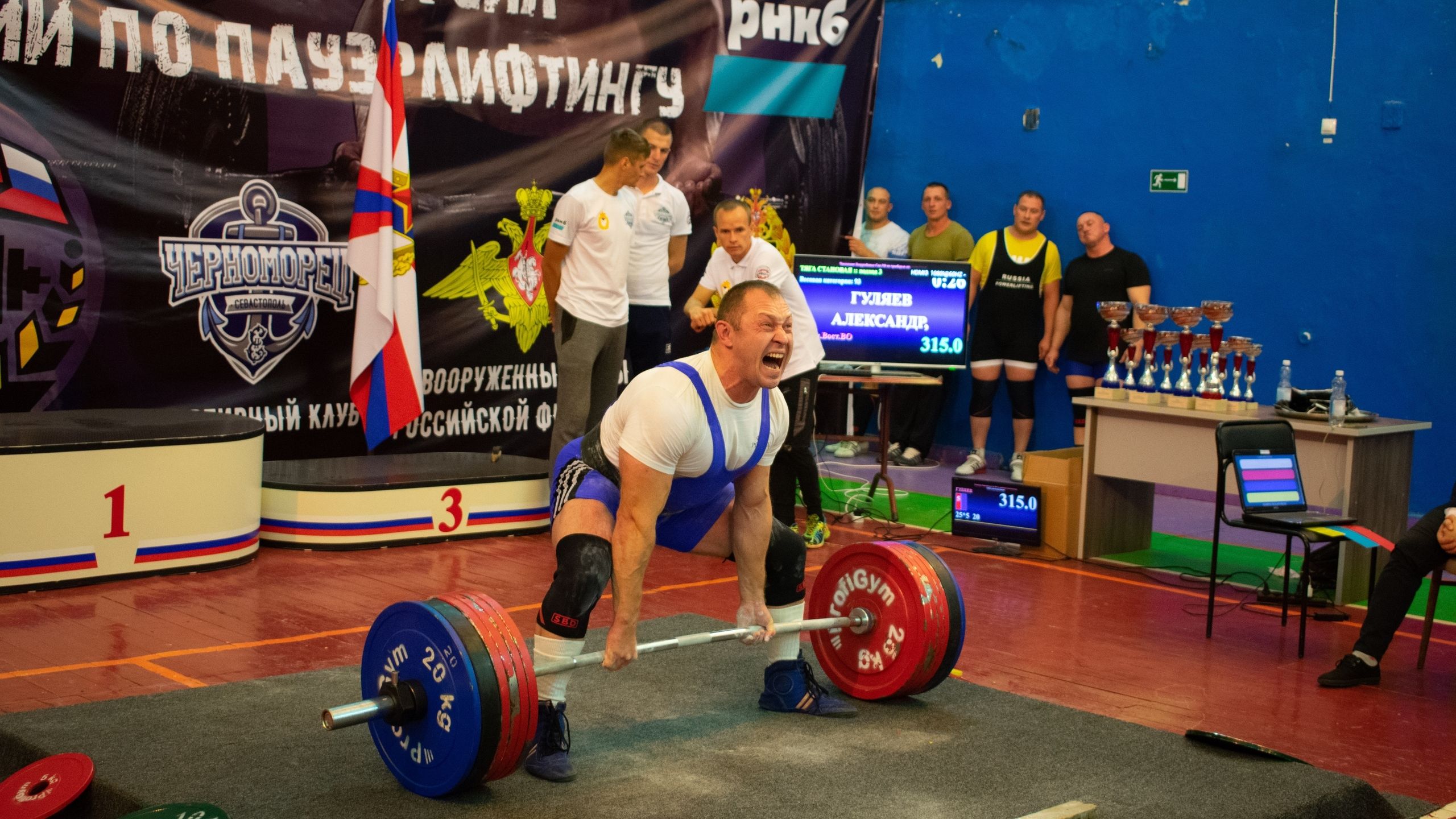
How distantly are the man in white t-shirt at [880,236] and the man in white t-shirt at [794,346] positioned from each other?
316 centimetres

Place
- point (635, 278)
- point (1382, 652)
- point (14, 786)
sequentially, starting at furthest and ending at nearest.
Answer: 1. point (635, 278)
2. point (1382, 652)
3. point (14, 786)

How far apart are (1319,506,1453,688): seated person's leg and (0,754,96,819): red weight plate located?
3.63m

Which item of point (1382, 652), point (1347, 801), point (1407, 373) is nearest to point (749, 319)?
point (1347, 801)

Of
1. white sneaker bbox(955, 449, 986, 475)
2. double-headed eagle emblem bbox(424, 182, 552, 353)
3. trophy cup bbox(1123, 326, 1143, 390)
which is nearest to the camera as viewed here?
trophy cup bbox(1123, 326, 1143, 390)

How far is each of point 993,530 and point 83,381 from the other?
4.17m

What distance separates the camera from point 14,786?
3.29 m

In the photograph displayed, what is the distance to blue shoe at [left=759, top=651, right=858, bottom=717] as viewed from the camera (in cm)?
405

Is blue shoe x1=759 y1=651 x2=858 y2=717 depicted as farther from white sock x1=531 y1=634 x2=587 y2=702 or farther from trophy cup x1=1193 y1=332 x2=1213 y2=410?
trophy cup x1=1193 y1=332 x2=1213 y2=410

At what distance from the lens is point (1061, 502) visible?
6.53 m

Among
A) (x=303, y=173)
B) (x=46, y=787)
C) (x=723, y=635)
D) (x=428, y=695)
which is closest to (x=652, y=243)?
(x=303, y=173)

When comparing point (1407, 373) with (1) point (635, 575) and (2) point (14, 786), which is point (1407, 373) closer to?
(1) point (635, 575)

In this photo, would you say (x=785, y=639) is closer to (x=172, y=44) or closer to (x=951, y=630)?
(x=951, y=630)

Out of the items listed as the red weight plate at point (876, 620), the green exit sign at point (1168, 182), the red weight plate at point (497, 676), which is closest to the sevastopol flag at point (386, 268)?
the red weight plate at point (876, 620)

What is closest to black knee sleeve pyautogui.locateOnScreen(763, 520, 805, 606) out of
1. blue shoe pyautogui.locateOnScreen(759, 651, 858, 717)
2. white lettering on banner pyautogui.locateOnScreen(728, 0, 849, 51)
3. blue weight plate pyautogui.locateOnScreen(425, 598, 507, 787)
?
blue shoe pyautogui.locateOnScreen(759, 651, 858, 717)
